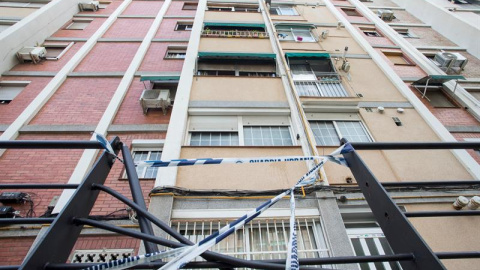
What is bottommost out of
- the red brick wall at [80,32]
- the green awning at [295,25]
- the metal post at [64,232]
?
the metal post at [64,232]

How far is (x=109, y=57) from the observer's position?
1002cm

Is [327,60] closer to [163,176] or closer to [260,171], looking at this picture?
[260,171]

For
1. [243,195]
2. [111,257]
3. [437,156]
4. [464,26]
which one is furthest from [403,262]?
[464,26]

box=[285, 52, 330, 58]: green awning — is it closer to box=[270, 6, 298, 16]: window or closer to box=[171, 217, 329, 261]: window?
box=[270, 6, 298, 16]: window

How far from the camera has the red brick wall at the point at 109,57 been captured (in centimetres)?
941

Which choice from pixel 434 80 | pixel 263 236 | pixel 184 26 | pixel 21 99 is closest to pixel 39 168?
pixel 21 99

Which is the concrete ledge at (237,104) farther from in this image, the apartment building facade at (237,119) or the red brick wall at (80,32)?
the red brick wall at (80,32)

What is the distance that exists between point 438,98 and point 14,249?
14305mm

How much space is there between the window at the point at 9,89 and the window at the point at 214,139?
25.7 feet

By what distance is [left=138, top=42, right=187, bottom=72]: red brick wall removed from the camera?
9.50 m

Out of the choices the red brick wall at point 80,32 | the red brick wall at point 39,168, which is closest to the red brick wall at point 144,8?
the red brick wall at point 80,32

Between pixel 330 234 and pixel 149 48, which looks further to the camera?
Result: pixel 149 48

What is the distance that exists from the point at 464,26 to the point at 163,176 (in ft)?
60.0

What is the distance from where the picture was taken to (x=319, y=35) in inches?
417
